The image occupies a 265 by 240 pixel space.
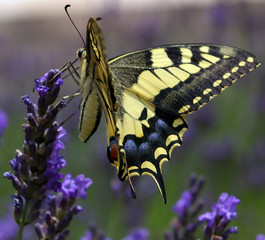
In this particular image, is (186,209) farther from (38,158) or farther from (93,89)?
(38,158)

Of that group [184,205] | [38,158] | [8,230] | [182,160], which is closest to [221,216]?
[184,205]

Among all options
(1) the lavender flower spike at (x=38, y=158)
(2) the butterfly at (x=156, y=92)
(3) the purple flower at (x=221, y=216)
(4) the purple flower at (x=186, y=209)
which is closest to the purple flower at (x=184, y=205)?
(4) the purple flower at (x=186, y=209)

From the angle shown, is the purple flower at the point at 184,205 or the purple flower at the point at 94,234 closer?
the purple flower at the point at 184,205

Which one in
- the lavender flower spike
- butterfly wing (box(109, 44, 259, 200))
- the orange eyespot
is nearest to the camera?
the lavender flower spike

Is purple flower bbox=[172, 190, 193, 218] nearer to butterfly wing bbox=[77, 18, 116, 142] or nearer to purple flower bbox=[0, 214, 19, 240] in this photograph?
butterfly wing bbox=[77, 18, 116, 142]

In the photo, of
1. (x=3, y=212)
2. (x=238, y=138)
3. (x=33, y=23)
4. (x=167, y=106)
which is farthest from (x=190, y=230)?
(x=33, y=23)

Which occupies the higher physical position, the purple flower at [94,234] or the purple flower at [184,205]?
the purple flower at [184,205]

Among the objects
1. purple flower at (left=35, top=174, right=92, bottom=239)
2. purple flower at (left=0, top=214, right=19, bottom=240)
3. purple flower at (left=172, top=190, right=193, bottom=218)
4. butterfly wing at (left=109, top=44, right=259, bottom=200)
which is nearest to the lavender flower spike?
purple flower at (left=35, top=174, right=92, bottom=239)

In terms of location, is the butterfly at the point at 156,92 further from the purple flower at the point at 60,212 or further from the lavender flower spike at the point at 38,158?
the lavender flower spike at the point at 38,158
